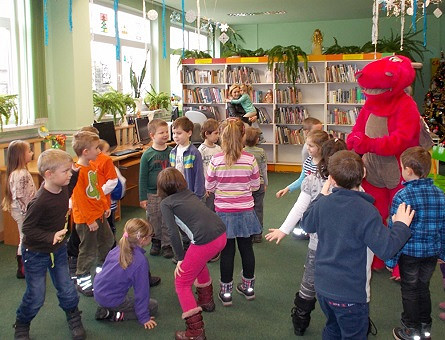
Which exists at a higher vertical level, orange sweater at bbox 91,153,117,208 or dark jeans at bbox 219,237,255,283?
orange sweater at bbox 91,153,117,208

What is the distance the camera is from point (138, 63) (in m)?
9.04

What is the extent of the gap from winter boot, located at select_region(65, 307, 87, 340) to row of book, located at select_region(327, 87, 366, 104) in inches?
247

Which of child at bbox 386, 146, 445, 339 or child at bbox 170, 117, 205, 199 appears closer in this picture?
child at bbox 386, 146, 445, 339

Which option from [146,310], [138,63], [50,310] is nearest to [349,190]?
[146,310]

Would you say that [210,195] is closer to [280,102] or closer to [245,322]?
[245,322]

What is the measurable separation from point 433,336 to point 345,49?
6.18m

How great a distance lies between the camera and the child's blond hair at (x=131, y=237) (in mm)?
2836

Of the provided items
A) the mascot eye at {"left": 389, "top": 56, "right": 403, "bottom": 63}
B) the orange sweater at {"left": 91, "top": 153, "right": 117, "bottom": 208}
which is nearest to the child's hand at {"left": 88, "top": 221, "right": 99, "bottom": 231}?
the orange sweater at {"left": 91, "top": 153, "right": 117, "bottom": 208}

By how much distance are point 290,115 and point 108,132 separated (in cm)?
366

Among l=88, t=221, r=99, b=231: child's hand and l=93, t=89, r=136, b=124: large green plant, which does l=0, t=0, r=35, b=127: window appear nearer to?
l=93, t=89, r=136, b=124: large green plant

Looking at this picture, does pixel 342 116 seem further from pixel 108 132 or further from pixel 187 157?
pixel 187 157

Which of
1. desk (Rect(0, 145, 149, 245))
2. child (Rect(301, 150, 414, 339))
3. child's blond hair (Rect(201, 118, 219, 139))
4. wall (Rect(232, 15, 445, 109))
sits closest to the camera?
child (Rect(301, 150, 414, 339))

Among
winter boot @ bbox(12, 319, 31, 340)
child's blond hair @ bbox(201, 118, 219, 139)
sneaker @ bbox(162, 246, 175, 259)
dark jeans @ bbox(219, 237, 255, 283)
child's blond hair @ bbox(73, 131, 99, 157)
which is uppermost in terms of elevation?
child's blond hair @ bbox(201, 118, 219, 139)

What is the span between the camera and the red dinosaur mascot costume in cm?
338
